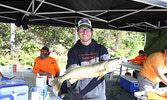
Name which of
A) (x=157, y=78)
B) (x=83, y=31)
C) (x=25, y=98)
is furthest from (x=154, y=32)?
(x=25, y=98)

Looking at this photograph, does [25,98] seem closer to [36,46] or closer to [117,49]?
[36,46]

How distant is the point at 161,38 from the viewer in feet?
23.9

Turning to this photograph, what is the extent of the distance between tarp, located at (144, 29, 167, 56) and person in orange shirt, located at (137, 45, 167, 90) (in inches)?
188

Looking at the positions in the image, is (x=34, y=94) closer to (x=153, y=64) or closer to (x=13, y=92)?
(x=13, y=92)

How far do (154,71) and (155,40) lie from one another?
5.61 meters

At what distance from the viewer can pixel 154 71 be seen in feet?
9.73

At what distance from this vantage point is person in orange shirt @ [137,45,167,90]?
287cm

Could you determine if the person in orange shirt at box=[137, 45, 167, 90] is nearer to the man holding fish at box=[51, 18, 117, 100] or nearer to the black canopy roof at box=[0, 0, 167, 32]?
the black canopy roof at box=[0, 0, 167, 32]

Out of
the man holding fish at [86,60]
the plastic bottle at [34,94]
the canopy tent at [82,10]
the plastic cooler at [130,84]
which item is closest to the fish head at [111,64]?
the man holding fish at [86,60]

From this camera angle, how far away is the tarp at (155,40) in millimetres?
7137

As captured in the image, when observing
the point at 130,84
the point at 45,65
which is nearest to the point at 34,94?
the point at 45,65

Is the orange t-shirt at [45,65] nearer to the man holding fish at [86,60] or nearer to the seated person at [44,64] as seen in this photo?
the seated person at [44,64]

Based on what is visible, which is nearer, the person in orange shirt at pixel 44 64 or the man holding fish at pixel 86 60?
the man holding fish at pixel 86 60

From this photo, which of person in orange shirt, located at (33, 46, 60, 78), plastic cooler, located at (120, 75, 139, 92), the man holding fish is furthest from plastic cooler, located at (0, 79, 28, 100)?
plastic cooler, located at (120, 75, 139, 92)
